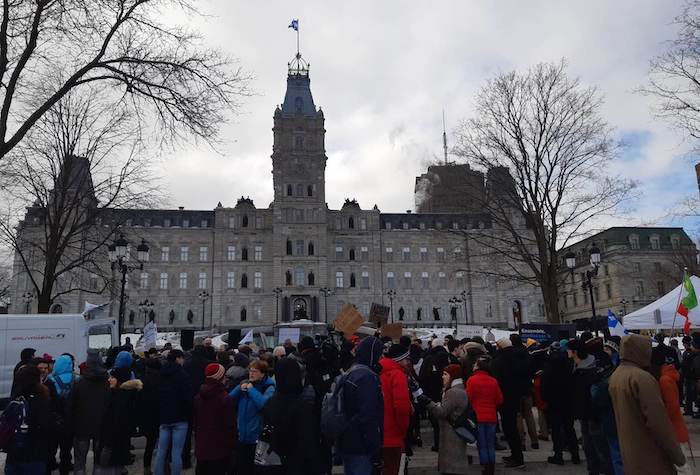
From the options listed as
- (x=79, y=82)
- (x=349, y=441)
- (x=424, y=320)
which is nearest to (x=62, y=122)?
(x=79, y=82)

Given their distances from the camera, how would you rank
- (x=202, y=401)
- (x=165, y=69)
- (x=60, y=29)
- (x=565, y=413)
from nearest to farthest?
(x=202, y=401) → (x=565, y=413) → (x=60, y=29) → (x=165, y=69)

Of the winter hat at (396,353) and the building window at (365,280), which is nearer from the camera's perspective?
the winter hat at (396,353)

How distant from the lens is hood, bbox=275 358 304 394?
4711 millimetres

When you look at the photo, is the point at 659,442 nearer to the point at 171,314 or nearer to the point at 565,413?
the point at 565,413

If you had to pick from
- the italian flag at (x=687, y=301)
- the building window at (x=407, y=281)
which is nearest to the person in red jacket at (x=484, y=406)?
the italian flag at (x=687, y=301)

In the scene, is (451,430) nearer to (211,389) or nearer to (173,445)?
(211,389)

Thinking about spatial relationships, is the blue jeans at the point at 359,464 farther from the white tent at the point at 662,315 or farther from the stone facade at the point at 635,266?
the stone facade at the point at 635,266

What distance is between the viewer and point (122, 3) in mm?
10438

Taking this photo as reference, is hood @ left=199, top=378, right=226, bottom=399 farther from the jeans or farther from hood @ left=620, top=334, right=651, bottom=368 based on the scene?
hood @ left=620, top=334, right=651, bottom=368

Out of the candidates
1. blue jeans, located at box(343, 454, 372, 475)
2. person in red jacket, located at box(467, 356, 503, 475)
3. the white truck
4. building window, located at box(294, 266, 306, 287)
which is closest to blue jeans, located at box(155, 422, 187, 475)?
blue jeans, located at box(343, 454, 372, 475)

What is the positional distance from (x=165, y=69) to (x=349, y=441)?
30.0ft

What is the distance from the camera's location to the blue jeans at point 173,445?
270 inches

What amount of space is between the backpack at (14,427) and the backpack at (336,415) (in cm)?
329

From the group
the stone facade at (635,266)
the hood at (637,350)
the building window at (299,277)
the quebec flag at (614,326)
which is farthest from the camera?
the building window at (299,277)
